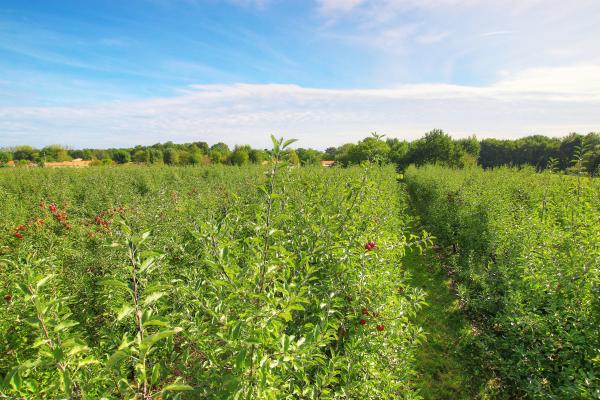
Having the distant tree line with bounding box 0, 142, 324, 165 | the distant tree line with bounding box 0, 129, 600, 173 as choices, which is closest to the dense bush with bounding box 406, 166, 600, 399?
the distant tree line with bounding box 0, 142, 324, 165

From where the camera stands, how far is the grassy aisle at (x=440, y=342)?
492 cm

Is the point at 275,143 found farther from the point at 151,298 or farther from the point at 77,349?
the point at 77,349

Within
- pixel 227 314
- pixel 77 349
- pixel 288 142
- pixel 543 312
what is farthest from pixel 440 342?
pixel 77 349

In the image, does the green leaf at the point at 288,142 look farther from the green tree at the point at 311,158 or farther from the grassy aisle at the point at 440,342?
the green tree at the point at 311,158

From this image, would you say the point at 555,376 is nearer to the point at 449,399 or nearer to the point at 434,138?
the point at 449,399

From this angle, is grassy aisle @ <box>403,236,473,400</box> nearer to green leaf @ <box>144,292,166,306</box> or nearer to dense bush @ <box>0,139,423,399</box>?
dense bush @ <box>0,139,423,399</box>

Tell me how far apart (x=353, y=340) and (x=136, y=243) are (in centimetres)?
213

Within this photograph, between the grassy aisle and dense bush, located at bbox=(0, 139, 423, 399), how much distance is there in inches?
73.7

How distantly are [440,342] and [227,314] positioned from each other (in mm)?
5999

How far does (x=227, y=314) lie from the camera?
191cm

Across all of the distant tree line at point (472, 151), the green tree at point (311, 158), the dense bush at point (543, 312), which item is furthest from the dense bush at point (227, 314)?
the distant tree line at point (472, 151)

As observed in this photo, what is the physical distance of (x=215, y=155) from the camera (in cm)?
4138

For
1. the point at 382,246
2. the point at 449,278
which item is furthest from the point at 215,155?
the point at 382,246

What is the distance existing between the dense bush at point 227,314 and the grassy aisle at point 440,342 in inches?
73.7
